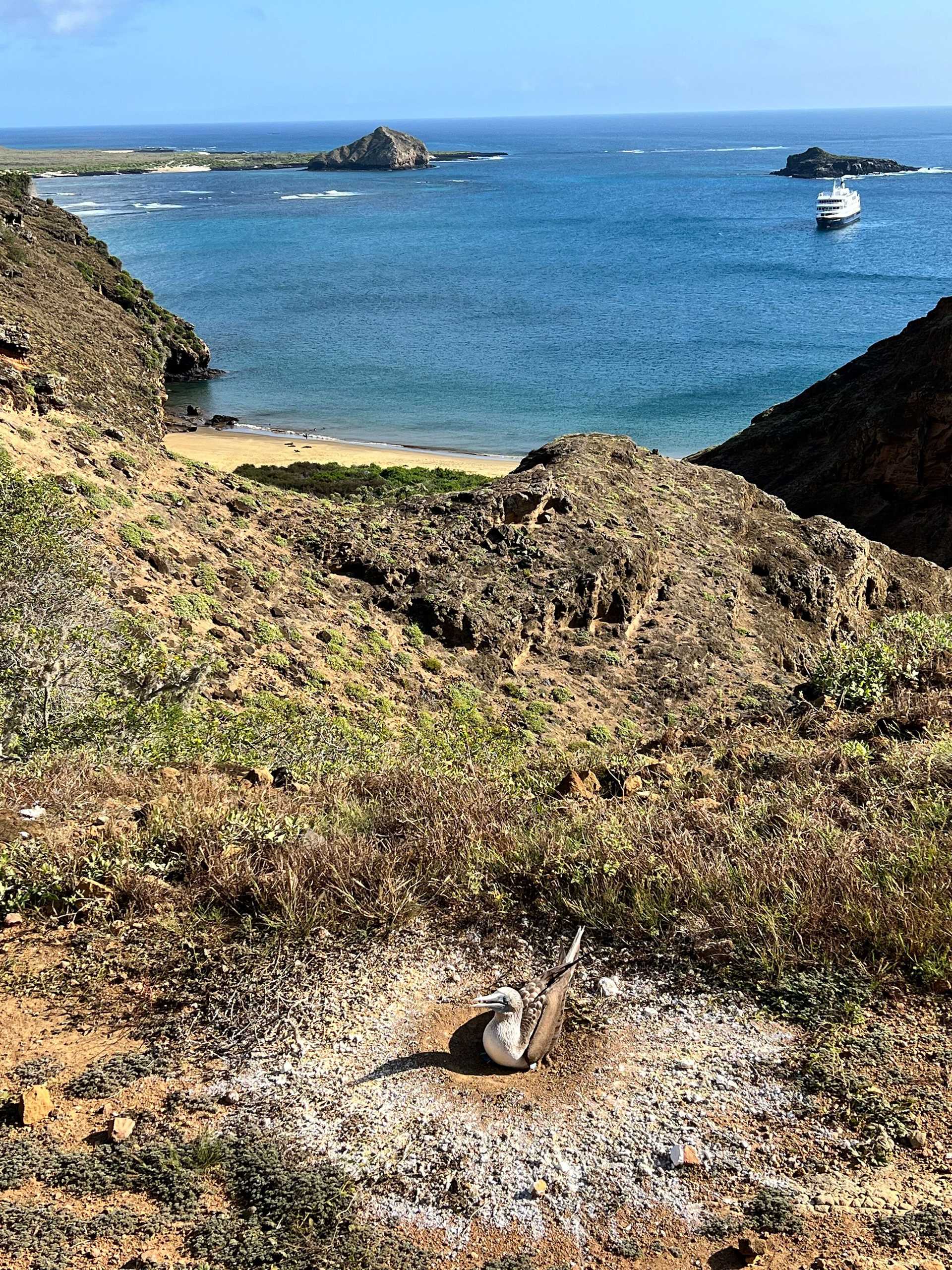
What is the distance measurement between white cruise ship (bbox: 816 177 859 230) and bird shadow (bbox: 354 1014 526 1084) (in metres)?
125

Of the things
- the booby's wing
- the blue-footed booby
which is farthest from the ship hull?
the blue-footed booby

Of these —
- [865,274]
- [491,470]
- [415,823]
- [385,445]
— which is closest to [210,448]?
[385,445]

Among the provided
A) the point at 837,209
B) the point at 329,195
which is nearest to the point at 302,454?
the point at 837,209

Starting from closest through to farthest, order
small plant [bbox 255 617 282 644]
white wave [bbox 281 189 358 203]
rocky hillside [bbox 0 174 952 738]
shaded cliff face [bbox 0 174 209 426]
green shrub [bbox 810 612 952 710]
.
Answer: green shrub [bbox 810 612 952 710], small plant [bbox 255 617 282 644], rocky hillside [bbox 0 174 952 738], shaded cliff face [bbox 0 174 209 426], white wave [bbox 281 189 358 203]

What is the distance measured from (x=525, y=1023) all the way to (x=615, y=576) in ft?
43.1

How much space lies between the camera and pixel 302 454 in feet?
138

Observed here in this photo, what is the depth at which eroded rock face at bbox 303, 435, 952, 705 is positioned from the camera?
16.1 m

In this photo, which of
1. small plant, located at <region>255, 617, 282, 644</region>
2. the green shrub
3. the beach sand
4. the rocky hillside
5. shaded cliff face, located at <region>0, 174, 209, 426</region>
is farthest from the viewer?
the beach sand

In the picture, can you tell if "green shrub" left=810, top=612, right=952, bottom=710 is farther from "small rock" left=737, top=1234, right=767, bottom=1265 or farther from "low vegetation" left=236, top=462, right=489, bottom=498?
"low vegetation" left=236, top=462, right=489, bottom=498

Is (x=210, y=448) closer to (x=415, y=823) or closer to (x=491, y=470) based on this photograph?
(x=491, y=470)

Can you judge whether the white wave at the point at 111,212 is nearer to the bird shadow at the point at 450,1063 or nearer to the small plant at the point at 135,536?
the small plant at the point at 135,536

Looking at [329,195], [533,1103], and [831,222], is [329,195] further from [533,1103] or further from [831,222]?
[533,1103]

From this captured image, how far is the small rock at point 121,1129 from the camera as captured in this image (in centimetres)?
378

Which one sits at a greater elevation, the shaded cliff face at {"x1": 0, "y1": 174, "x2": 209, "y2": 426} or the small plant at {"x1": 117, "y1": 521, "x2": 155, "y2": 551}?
the shaded cliff face at {"x1": 0, "y1": 174, "x2": 209, "y2": 426}
